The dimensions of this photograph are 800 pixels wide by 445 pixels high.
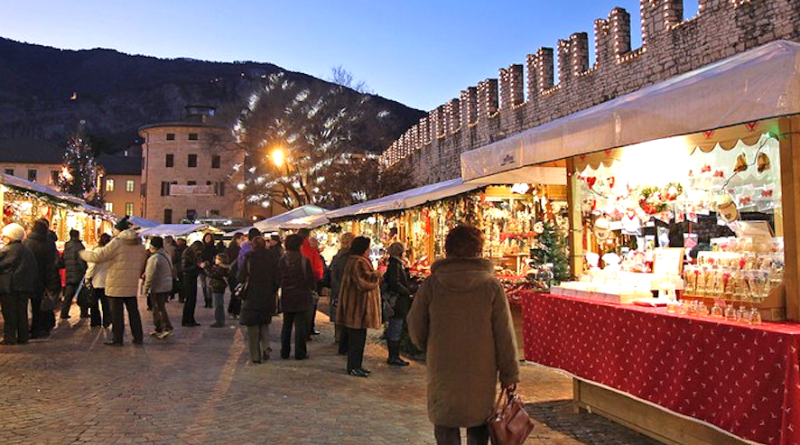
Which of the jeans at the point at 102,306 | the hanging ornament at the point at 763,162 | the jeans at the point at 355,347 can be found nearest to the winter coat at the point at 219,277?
the jeans at the point at 102,306

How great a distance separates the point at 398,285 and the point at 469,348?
15.0ft

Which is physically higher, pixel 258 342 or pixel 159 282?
pixel 159 282

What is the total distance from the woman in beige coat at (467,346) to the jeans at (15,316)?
763 cm

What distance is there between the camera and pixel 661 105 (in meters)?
4.25

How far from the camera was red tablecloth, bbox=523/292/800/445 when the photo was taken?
3248 mm

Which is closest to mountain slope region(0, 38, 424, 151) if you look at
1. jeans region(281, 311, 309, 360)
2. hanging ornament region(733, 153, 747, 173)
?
jeans region(281, 311, 309, 360)

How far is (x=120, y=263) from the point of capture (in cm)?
869

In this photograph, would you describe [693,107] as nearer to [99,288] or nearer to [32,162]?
[99,288]

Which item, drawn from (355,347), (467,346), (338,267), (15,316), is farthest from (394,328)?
(15,316)

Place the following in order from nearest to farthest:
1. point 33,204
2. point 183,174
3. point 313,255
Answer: point 313,255 < point 33,204 < point 183,174

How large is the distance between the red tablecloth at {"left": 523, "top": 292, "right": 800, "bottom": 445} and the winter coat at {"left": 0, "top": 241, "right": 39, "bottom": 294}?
718cm

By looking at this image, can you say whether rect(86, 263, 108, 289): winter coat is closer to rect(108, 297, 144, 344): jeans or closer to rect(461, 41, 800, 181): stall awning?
rect(108, 297, 144, 344): jeans

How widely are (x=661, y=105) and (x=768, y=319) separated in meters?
1.56

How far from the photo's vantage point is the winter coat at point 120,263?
8633mm
